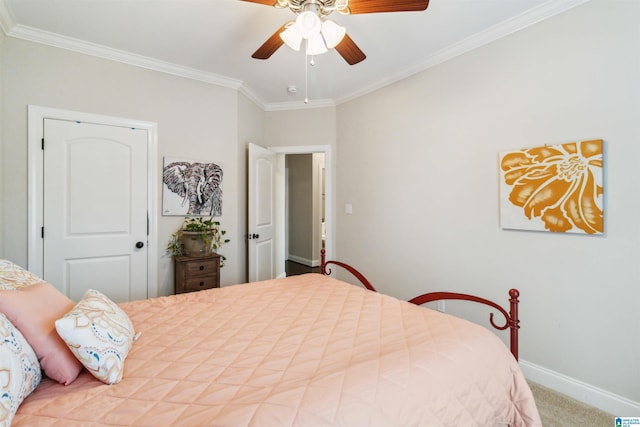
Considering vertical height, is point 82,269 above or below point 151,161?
below

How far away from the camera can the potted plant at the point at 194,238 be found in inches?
117

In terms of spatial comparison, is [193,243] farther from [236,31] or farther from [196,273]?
[236,31]

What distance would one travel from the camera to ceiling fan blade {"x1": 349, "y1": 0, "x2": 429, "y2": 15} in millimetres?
1602

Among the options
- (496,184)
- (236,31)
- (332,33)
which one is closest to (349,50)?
(332,33)

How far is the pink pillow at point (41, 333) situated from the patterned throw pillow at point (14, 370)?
3cm

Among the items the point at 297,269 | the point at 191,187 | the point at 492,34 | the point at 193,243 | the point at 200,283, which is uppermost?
the point at 492,34

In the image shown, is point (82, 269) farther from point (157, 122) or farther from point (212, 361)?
point (212, 361)

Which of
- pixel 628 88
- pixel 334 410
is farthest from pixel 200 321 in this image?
pixel 628 88

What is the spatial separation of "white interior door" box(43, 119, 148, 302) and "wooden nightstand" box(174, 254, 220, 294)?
343 mm

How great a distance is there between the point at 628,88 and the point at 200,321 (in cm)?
278

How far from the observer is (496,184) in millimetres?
2406

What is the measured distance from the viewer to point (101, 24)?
236 centimetres

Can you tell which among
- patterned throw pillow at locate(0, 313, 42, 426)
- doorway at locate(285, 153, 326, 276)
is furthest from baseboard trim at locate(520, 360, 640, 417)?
doorway at locate(285, 153, 326, 276)

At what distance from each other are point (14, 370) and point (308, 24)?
74.9 inches
